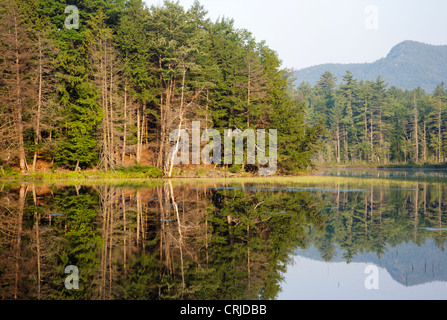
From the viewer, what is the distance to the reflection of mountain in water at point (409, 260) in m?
7.51

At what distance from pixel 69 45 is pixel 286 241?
34677mm

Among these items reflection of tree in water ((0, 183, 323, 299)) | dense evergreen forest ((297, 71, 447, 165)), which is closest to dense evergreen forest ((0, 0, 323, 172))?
reflection of tree in water ((0, 183, 323, 299))

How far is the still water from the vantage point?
21.9ft

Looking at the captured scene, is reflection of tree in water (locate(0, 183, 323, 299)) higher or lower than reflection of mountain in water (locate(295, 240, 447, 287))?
higher

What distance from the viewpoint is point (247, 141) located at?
132ft

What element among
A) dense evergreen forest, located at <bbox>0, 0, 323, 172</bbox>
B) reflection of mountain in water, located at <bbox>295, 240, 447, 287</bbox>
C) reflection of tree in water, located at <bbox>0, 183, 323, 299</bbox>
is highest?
dense evergreen forest, located at <bbox>0, 0, 323, 172</bbox>

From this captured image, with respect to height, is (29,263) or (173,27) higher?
(173,27)

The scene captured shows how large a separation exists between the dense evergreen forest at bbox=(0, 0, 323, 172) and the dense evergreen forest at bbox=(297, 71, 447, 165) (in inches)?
1867

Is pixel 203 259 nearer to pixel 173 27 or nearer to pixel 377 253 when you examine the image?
pixel 377 253

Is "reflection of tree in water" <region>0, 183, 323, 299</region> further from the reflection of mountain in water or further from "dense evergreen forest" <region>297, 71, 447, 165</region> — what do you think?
"dense evergreen forest" <region>297, 71, 447, 165</region>

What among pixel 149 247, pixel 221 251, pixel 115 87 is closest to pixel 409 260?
pixel 221 251

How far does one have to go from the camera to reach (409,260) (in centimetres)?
862

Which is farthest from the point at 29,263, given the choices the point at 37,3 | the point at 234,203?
the point at 37,3

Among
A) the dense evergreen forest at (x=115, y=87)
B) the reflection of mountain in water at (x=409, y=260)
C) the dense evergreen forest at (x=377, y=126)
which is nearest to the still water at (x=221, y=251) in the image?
the reflection of mountain in water at (x=409, y=260)
